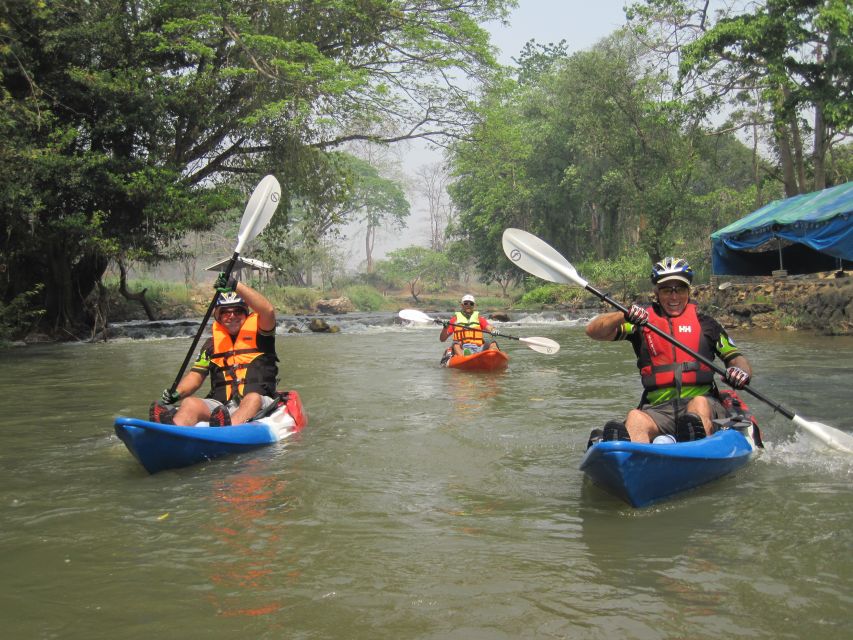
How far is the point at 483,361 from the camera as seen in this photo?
9844mm

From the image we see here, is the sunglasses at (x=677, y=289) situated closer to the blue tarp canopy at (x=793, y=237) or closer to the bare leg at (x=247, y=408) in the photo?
the bare leg at (x=247, y=408)

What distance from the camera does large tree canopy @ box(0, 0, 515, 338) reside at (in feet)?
43.1

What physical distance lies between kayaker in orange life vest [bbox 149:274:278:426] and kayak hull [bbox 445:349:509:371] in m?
4.47

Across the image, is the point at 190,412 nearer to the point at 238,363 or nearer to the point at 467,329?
the point at 238,363

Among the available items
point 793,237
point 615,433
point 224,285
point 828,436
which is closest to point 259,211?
point 224,285

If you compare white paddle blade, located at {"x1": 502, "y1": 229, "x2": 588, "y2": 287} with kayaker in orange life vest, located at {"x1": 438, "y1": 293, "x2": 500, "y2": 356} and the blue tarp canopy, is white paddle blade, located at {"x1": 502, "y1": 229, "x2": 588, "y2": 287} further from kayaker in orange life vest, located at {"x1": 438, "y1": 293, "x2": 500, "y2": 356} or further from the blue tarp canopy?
the blue tarp canopy

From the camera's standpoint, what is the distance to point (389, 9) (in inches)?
621

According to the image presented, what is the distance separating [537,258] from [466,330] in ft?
16.5

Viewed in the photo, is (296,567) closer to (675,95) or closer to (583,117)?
(675,95)

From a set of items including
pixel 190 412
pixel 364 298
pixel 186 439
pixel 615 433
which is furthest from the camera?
pixel 364 298

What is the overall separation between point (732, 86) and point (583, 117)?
814 cm

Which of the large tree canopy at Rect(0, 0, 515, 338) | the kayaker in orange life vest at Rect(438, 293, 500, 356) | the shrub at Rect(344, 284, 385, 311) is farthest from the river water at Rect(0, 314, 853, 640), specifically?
the shrub at Rect(344, 284, 385, 311)

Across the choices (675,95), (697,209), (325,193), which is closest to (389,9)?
(325,193)

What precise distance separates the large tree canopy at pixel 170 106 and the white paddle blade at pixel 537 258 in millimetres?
9052
